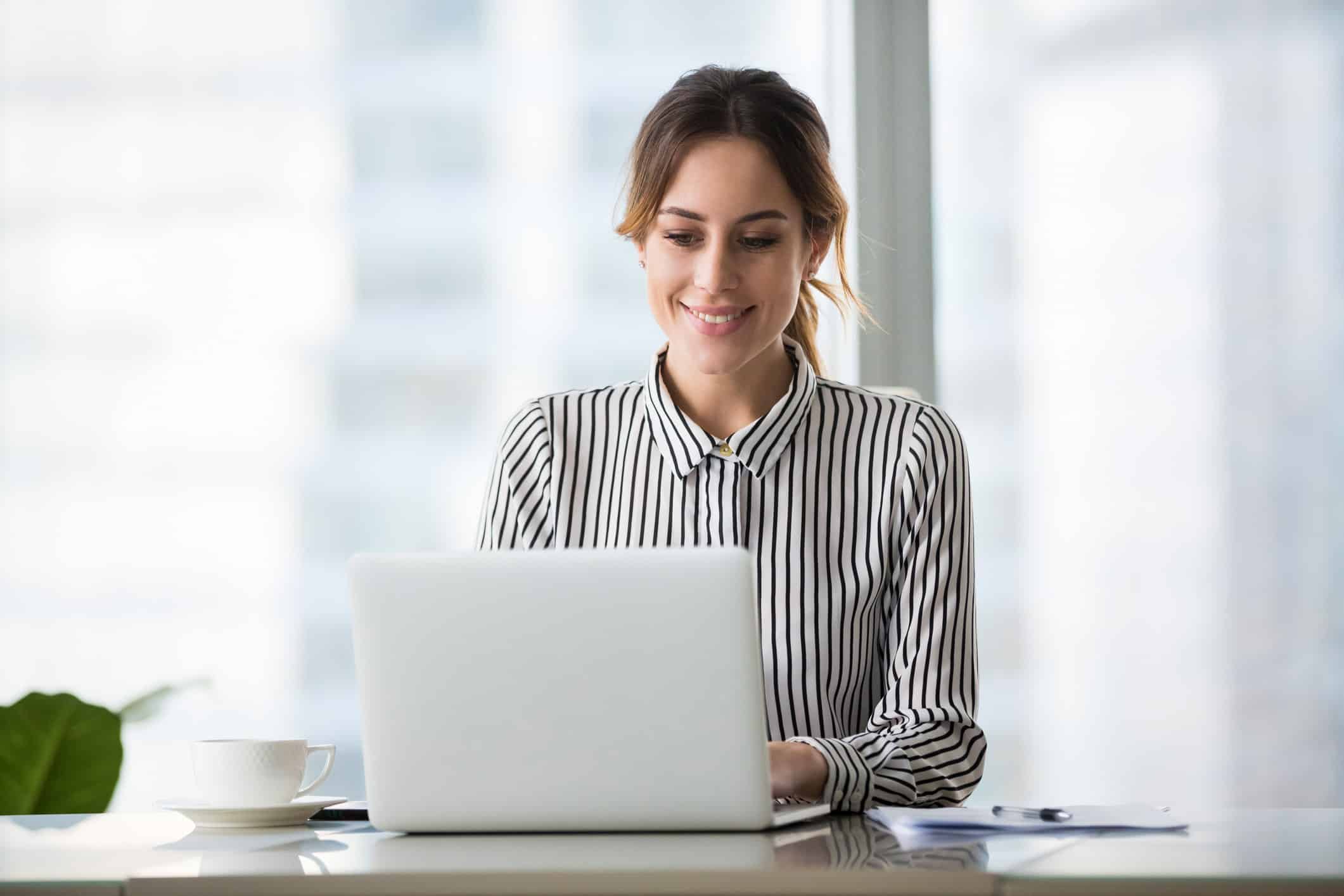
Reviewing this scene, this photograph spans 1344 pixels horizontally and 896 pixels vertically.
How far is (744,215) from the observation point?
157 cm

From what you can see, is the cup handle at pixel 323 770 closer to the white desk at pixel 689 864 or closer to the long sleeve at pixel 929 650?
the white desk at pixel 689 864

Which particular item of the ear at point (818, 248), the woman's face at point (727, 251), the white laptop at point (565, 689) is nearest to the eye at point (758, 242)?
the woman's face at point (727, 251)

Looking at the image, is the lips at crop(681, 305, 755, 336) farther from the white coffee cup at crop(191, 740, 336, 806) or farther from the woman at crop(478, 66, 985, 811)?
the white coffee cup at crop(191, 740, 336, 806)

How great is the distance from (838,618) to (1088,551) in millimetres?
1204

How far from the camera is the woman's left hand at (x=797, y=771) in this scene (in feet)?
3.78

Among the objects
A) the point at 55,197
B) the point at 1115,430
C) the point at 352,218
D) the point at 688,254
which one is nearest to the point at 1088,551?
the point at 1115,430

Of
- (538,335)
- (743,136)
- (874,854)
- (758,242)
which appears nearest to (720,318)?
(758,242)

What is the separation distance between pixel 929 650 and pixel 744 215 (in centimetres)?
55

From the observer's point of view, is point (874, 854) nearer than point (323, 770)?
Yes

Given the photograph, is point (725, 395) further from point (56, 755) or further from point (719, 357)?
point (56, 755)

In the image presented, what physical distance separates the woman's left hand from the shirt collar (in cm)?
50

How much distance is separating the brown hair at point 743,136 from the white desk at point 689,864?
0.85 metres

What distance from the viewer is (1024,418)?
2.60 meters

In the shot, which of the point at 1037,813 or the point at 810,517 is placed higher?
the point at 810,517
